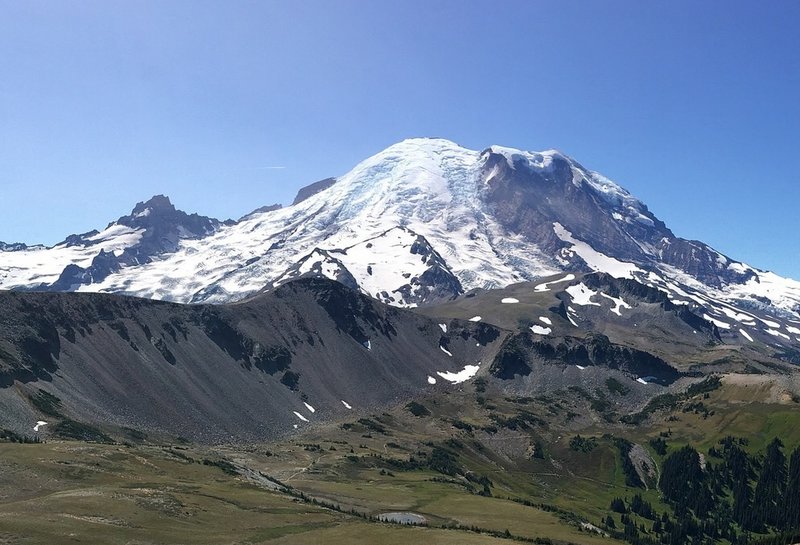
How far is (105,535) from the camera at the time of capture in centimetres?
9281

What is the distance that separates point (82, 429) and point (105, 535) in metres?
96.3

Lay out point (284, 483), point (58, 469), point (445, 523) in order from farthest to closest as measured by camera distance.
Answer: point (284, 483) → point (445, 523) → point (58, 469)

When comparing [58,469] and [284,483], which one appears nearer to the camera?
[58,469]

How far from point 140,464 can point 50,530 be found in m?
61.0

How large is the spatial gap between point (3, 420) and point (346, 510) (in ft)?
286

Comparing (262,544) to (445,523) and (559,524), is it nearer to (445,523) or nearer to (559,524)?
(445,523)

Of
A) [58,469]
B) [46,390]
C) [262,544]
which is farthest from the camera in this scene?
[46,390]

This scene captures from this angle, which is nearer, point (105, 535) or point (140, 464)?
point (105, 535)

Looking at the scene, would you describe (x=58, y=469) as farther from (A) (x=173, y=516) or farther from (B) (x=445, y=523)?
(B) (x=445, y=523)

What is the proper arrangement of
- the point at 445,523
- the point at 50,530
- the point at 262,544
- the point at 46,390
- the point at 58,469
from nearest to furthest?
the point at 50,530, the point at 262,544, the point at 58,469, the point at 445,523, the point at 46,390

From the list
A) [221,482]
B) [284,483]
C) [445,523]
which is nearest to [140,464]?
[221,482]

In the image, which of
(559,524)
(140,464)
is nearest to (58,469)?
(140,464)

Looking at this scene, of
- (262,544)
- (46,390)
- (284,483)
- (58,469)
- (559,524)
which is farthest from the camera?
(46,390)

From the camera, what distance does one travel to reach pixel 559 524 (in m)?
160
